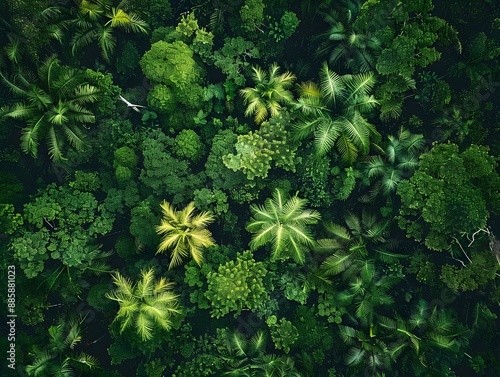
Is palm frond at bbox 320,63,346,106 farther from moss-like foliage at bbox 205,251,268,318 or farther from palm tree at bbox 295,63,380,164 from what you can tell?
moss-like foliage at bbox 205,251,268,318

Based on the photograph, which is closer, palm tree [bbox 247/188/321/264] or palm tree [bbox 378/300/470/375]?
palm tree [bbox 247/188/321/264]

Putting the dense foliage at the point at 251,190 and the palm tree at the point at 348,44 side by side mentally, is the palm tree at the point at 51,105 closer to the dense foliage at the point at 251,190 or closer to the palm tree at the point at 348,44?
the dense foliage at the point at 251,190

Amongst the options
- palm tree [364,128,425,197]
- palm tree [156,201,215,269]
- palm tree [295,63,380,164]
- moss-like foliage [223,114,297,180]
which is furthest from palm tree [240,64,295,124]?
palm tree [156,201,215,269]

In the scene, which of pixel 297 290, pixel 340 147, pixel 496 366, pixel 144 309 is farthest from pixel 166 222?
pixel 496 366

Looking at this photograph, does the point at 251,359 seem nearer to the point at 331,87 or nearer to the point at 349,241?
the point at 349,241

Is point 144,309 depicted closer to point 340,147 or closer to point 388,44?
point 340,147
